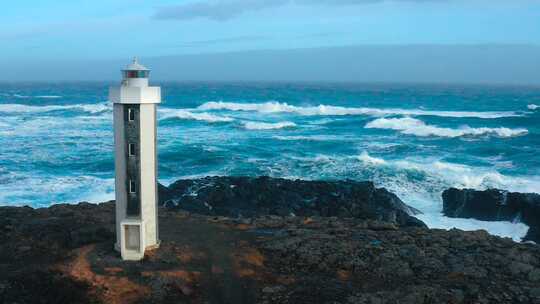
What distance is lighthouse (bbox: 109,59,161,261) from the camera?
40.3ft

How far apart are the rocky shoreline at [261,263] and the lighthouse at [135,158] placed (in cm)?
46

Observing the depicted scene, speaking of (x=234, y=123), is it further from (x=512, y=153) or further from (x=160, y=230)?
(x=160, y=230)

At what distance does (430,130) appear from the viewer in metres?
42.5

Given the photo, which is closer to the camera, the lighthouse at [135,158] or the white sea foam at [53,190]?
the lighthouse at [135,158]

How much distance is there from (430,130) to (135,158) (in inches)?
1319

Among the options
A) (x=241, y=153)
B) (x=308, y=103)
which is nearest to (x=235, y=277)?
(x=241, y=153)

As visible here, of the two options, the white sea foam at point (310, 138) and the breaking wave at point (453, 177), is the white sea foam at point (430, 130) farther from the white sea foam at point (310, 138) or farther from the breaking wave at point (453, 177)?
the breaking wave at point (453, 177)

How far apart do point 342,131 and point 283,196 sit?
23106mm

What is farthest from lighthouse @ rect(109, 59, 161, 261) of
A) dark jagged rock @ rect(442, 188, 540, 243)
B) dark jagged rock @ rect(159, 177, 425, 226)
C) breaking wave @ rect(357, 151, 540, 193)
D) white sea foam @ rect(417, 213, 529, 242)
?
breaking wave @ rect(357, 151, 540, 193)

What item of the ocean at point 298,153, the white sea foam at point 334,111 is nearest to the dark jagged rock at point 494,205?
the ocean at point 298,153

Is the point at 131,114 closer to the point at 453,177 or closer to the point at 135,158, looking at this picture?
the point at 135,158

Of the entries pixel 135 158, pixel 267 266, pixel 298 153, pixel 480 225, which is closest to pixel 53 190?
pixel 135 158

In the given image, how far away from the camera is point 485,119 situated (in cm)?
5100

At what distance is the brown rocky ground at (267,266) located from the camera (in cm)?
1099
